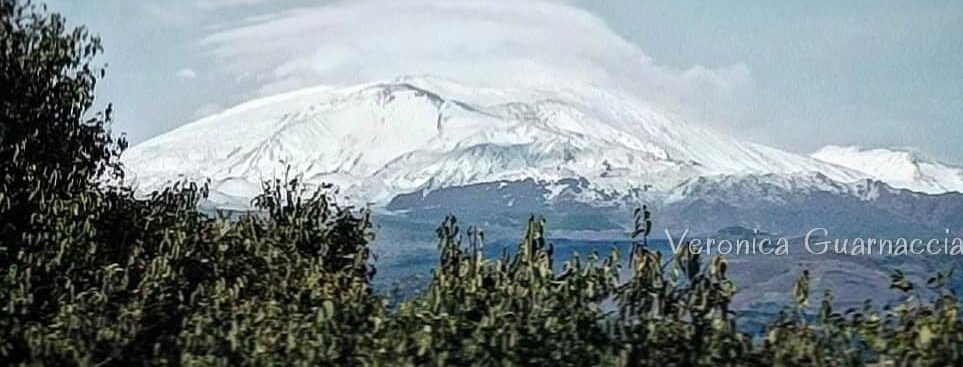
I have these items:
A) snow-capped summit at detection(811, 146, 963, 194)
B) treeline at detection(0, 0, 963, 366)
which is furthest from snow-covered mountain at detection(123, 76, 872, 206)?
treeline at detection(0, 0, 963, 366)

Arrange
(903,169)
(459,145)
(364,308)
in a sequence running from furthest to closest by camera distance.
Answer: (459,145) < (903,169) < (364,308)

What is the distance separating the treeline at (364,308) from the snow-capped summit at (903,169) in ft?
76.0

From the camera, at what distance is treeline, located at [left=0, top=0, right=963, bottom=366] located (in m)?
6.66

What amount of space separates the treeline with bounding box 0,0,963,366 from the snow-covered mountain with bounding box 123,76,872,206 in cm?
1724

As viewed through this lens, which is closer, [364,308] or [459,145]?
[364,308]

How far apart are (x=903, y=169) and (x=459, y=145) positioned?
1973 centimetres

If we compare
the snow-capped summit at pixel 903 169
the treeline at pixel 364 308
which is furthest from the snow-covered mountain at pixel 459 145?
the treeline at pixel 364 308

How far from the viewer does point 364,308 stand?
7.42 metres

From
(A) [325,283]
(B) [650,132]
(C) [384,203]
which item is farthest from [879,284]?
(B) [650,132]

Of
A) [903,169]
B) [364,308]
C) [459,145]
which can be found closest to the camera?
[364,308]

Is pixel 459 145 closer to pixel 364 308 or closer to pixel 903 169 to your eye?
pixel 903 169

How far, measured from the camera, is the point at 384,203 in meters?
33.1

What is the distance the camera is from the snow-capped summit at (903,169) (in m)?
30.6

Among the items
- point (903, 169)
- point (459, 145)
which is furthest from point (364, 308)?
point (459, 145)
